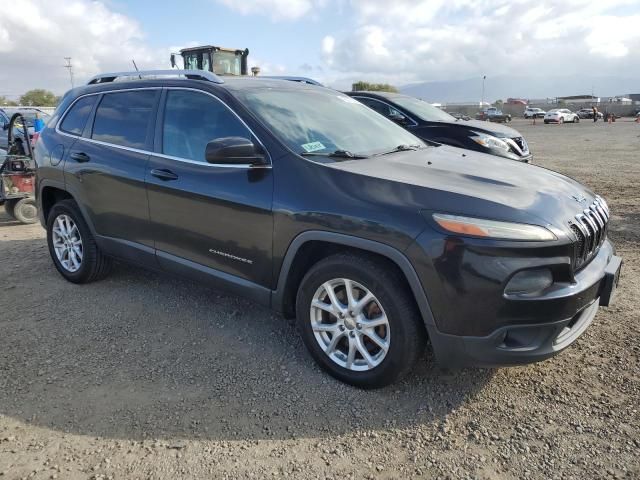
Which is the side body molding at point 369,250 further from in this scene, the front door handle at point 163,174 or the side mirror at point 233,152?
the front door handle at point 163,174

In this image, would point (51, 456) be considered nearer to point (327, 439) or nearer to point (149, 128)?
point (327, 439)

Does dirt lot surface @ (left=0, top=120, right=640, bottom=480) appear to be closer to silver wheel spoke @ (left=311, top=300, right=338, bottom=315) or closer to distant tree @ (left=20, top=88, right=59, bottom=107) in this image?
silver wheel spoke @ (left=311, top=300, right=338, bottom=315)

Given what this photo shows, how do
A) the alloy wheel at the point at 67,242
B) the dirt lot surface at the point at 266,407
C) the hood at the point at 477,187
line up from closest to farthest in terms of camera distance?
the dirt lot surface at the point at 266,407
the hood at the point at 477,187
the alloy wheel at the point at 67,242

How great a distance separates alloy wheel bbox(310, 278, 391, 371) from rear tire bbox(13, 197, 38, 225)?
6.05m

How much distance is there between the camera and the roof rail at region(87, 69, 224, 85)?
379 centimetres

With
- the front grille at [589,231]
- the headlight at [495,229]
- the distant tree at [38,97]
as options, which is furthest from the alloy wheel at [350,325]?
the distant tree at [38,97]

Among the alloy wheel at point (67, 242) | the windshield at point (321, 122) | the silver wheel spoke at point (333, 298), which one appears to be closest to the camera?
the silver wheel spoke at point (333, 298)

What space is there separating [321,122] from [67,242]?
282 cm

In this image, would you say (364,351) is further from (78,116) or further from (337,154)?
(78,116)

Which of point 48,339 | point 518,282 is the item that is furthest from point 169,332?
point 518,282

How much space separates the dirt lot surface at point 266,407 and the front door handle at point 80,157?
1.30 metres

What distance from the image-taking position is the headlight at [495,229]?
2.48 m

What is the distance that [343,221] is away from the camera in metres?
2.82

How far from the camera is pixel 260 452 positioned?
8.38 ft
